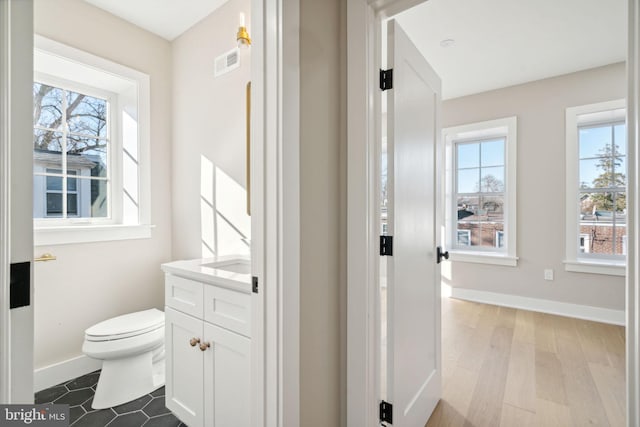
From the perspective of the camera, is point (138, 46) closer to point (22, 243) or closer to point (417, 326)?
point (22, 243)

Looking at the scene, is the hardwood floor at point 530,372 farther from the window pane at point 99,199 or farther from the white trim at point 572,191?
the window pane at point 99,199

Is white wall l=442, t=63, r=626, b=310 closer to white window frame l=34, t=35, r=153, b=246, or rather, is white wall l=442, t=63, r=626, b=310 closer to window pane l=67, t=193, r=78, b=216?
white window frame l=34, t=35, r=153, b=246

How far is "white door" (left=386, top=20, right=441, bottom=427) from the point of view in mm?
1271

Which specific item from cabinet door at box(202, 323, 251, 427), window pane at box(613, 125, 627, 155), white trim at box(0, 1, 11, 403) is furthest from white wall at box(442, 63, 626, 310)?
white trim at box(0, 1, 11, 403)

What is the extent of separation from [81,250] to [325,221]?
199 cm

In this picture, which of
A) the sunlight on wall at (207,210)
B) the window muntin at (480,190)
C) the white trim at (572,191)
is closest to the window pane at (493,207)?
the window muntin at (480,190)

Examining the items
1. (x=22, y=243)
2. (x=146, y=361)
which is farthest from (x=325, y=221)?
(x=146, y=361)

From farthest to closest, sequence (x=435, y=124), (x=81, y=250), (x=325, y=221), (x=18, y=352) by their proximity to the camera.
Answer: (x=81, y=250)
(x=435, y=124)
(x=325, y=221)
(x=18, y=352)

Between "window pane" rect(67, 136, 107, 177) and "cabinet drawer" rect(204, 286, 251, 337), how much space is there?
1.81 meters

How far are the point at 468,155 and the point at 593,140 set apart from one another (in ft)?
4.13

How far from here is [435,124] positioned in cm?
177

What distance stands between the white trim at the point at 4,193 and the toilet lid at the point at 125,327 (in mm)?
1453

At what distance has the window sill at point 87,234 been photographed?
1.97 metres

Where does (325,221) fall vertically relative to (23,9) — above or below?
below
